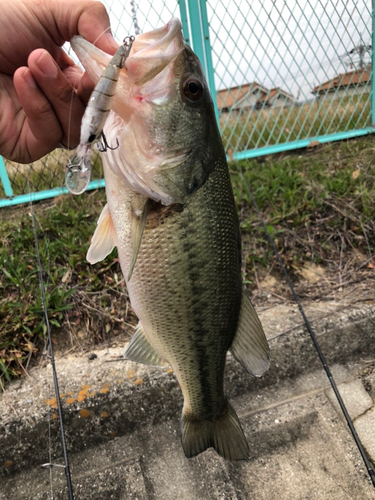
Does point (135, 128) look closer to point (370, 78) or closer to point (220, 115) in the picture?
point (220, 115)

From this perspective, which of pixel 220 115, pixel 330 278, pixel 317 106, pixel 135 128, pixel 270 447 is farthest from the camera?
pixel 317 106

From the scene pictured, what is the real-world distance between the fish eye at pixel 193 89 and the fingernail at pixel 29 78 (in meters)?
0.51

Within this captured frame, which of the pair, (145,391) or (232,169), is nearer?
(145,391)

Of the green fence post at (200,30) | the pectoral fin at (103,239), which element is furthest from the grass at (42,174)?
the pectoral fin at (103,239)

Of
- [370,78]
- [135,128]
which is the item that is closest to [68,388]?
[135,128]

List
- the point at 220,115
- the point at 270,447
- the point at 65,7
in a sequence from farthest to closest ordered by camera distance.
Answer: the point at 220,115 → the point at 270,447 → the point at 65,7

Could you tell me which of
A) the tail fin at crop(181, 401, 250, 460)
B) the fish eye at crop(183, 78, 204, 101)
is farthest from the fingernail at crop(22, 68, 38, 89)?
the tail fin at crop(181, 401, 250, 460)

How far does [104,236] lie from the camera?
1.46 m

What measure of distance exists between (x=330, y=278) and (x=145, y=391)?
172 centimetres

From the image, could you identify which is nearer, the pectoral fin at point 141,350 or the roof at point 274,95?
the pectoral fin at point 141,350

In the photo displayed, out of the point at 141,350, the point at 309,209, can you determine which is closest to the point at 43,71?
the point at 141,350

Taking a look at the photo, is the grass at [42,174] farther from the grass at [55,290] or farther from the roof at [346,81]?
the roof at [346,81]

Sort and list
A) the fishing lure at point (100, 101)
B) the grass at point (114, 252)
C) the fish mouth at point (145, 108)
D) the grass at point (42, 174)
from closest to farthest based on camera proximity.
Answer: the fishing lure at point (100, 101)
the fish mouth at point (145, 108)
the grass at point (114, 252)
the grass at point (42, 174)

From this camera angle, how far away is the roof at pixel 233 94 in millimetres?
4152
